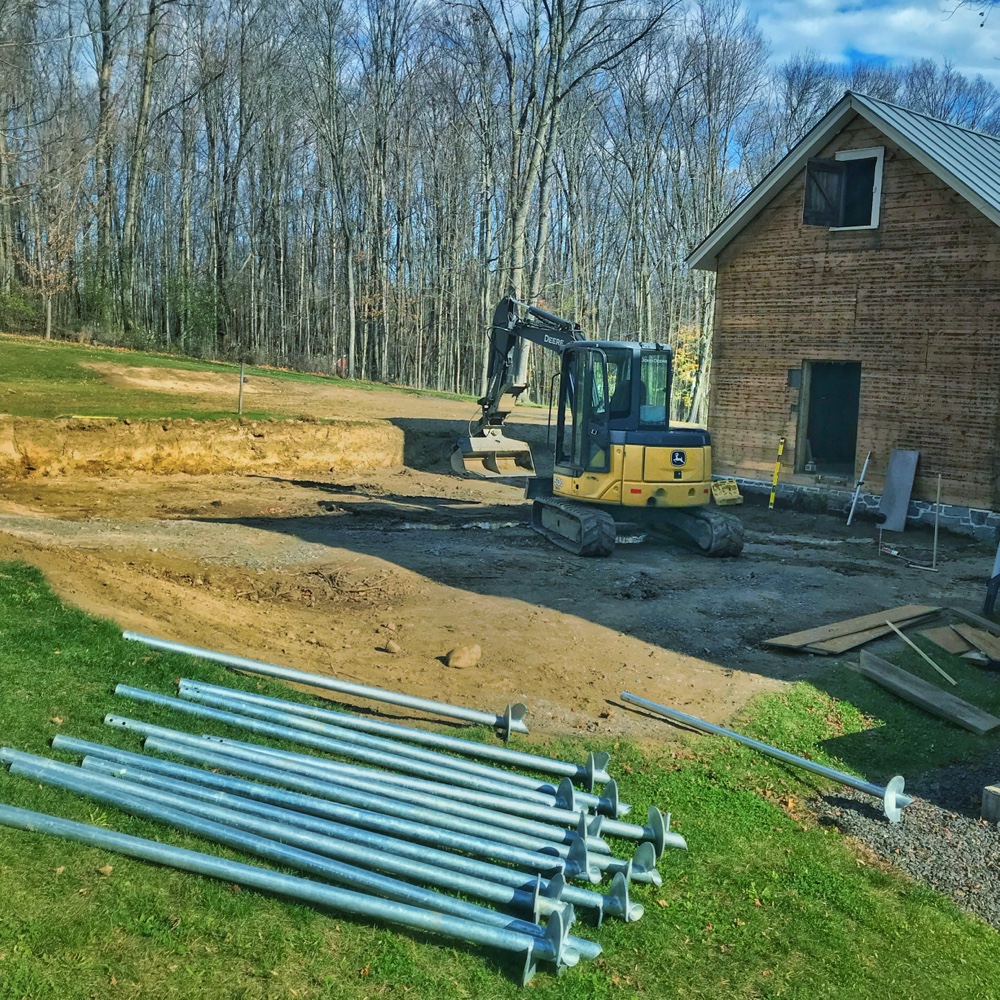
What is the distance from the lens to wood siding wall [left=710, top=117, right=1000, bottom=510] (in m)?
17.5

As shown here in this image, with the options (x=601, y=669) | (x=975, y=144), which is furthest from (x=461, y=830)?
(x=975, y=144)

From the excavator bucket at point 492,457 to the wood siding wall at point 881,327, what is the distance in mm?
4290

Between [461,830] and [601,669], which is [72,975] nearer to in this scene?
[461,830]

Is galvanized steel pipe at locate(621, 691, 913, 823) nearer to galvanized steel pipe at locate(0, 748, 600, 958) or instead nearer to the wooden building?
galvanized steel pipe at locate(0, 748, 600, 958)

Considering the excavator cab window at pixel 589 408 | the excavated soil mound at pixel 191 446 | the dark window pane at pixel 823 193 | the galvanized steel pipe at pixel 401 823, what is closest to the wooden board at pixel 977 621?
the excavator cab window at pixel 589 408

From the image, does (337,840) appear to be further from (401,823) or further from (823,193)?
(823,193)

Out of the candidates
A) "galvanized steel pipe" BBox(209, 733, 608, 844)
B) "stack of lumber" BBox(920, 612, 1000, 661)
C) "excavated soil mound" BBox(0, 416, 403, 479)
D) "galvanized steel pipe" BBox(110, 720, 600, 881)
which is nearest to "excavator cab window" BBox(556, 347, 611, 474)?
"stack of lumber" BBox(920, 612, 1000, 661)

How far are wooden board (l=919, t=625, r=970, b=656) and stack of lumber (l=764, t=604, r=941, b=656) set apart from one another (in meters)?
0.32

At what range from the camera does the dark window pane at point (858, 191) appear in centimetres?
1916

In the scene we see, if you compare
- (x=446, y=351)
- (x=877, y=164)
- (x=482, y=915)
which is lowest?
(x=482, y=915)

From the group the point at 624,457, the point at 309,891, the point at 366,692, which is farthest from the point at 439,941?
the point at 624,457

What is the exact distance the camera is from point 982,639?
11016 mm

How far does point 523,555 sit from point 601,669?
16.4ft

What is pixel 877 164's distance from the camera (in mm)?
18641
